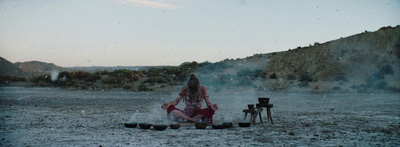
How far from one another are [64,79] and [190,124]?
3886 centimetres

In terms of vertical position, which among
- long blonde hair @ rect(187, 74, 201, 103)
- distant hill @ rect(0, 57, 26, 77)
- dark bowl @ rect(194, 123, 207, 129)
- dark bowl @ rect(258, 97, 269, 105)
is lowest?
dark bowl @ rect(194, 123, 207, 129)

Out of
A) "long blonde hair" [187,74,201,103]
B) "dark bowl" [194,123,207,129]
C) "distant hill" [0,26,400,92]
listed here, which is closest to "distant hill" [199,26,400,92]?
"distant hill" [0,26,400,92]

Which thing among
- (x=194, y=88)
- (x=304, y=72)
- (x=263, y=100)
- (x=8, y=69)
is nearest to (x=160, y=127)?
(x=194, y=88)

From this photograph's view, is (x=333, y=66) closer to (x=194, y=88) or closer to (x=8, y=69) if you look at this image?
(x=194, y=88)

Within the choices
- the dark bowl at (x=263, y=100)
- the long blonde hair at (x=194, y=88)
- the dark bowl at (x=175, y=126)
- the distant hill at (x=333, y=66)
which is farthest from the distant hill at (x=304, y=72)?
Result: the dark bowl at (x=175, y=126)

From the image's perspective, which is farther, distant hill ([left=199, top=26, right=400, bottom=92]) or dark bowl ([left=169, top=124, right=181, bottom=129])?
distant hill ([left=199, top=26, right=400, bottom=92])

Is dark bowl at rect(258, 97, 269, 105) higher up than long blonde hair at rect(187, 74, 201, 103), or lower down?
→ lower down

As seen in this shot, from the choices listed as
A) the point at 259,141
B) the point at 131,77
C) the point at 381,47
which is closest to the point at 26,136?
the point at 259,141

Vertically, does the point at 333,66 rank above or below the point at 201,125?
above

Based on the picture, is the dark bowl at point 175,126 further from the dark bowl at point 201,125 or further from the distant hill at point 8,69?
the distant hill at point 8,69

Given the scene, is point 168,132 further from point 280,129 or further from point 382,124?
point 382,124

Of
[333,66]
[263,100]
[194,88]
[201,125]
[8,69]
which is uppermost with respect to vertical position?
[8,69]

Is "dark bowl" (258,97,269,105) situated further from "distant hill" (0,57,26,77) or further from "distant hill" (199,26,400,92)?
"distant hill" (0,57,26,77)

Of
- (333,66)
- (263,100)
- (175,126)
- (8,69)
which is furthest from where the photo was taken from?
(8,69)
